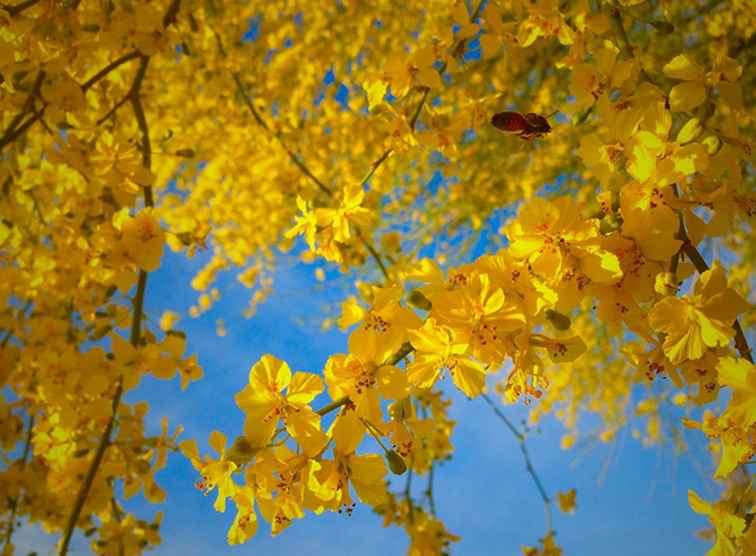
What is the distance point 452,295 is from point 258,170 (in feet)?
12.2

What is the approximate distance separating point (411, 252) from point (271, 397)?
9.58 ft

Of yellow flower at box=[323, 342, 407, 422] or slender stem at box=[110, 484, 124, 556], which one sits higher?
slender stem at box=[110, 484, 124, 556]

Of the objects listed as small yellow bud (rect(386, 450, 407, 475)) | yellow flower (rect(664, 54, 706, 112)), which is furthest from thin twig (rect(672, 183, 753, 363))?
small yellow bud (rect(386, 450, 407, 475))

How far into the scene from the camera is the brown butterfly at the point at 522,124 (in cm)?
100

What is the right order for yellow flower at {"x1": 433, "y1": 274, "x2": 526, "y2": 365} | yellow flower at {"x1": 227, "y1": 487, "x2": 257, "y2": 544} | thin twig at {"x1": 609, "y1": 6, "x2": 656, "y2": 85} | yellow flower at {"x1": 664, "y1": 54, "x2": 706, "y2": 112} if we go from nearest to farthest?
1. yellow flower at {"x1": 433, "y1": 274, "x2": 526, "y2": 365}
2. yellow flower at {"x1": 227, "y1": 487, "x2": 257, "y2": 544}
3. yellow flower at {"x1": 664, "y1": 54, "x2": 706, "y2": 112}
4. thin twig at {"x1": 609, "y1": 6, "x2": 656, "y2": 85}

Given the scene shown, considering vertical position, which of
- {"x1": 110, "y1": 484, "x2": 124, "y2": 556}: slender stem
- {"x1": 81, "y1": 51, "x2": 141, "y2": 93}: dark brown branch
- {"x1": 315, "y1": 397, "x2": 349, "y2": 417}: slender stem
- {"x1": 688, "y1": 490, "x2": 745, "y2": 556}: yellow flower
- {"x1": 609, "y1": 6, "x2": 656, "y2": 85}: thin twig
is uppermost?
{"x1": 81, "y1": 51, "x2": 141, "y2": 93}: dark brown branch

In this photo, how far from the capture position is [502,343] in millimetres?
734

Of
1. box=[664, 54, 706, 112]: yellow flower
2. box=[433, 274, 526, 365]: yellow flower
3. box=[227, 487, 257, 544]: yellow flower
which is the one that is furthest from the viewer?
box=[664, 54, 706, 112]: yellow flower

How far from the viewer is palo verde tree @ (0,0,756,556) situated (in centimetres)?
76

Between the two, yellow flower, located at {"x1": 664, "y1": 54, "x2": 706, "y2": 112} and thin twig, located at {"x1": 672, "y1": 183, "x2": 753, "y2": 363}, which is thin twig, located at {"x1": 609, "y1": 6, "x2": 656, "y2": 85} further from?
thin twig, located at {"x1": 672, "y1": 183, "x2": 753, "y2": 363}

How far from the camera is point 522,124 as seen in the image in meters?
1.03

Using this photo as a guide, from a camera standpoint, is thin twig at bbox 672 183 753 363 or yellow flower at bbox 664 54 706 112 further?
yellow flower at bbox 664 54 706 112

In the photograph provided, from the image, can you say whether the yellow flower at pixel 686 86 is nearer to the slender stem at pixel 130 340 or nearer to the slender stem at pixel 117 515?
the slender stem at pixel 130 340

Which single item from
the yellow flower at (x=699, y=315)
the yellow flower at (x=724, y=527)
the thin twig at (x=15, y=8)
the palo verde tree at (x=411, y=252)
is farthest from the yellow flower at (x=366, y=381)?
the thin twig at (x=15, y=8)
